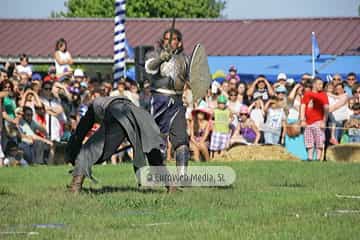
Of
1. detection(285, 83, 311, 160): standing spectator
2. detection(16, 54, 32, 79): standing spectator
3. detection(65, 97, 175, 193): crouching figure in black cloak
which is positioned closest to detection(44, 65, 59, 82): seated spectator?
detection(16, 54, 32, 79): standing spectator

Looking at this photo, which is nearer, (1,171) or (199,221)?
(199,221)

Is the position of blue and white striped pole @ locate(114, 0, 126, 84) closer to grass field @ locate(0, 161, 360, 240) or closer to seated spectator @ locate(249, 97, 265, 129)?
seated spectator @ locate(249, 97, 265, 129)

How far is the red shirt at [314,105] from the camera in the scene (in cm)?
2084

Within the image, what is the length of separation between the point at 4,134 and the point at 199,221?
10490 millimetres

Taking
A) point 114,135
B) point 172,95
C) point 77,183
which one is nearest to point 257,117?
point 172,95

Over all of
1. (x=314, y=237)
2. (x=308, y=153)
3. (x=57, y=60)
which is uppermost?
(x=57, y=60)

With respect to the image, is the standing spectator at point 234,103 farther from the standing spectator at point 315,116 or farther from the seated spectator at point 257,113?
the standing spectator at point 315,116

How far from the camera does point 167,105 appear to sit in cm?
1282

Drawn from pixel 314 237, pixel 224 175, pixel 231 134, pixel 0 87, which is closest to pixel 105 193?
pixel 224 175

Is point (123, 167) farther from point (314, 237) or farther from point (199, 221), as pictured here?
point (314, 237)

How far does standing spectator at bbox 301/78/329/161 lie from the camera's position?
20.9 m

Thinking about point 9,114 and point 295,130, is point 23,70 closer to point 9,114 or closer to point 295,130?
point 9,114

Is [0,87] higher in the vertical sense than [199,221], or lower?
higher

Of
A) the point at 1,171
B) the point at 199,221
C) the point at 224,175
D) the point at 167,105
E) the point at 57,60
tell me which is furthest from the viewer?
the point at 57,60
